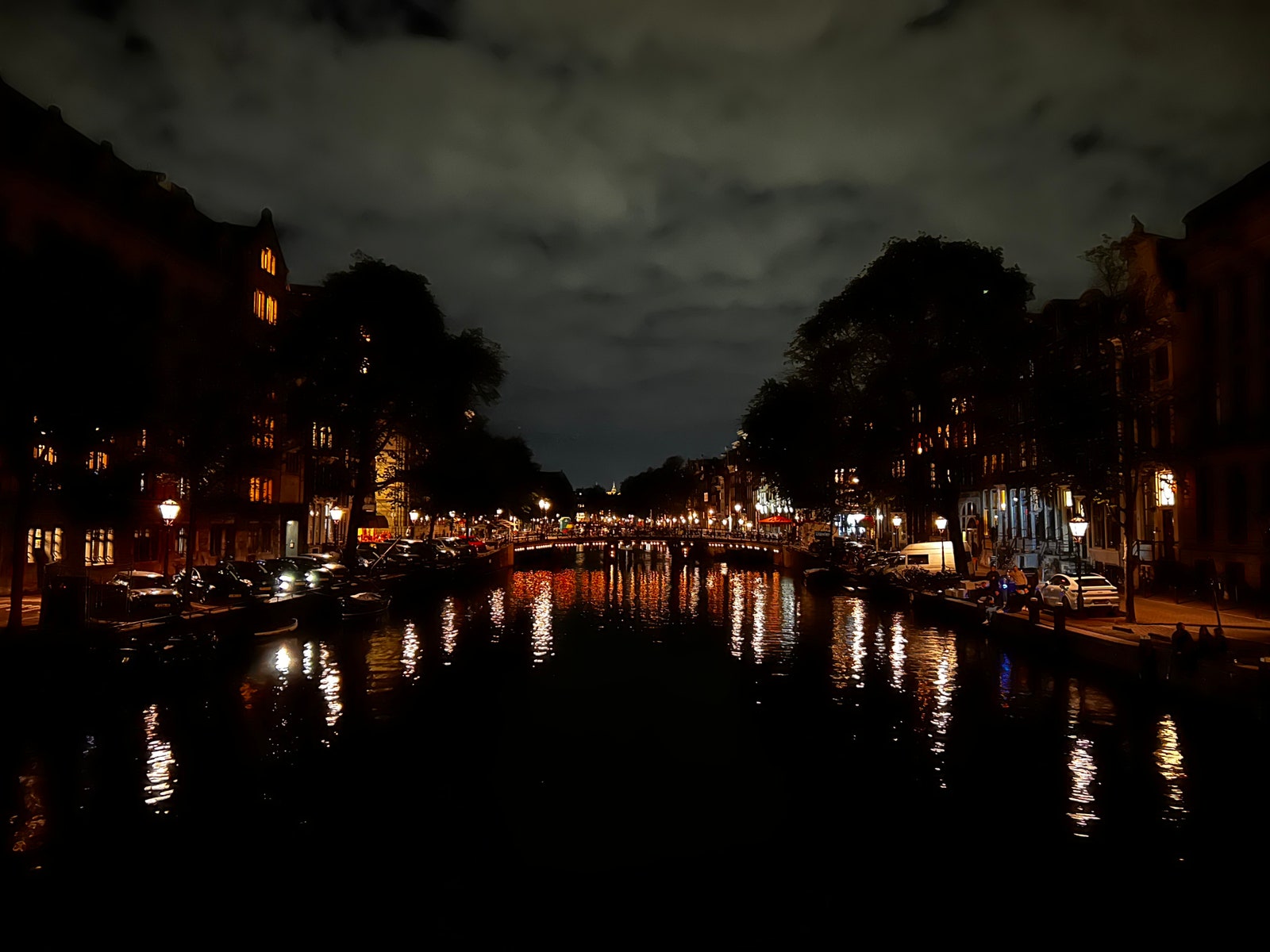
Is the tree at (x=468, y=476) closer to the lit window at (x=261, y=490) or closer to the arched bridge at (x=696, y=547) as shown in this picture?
the lit window at (x=261, y=490)

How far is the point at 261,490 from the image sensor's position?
67.1 m

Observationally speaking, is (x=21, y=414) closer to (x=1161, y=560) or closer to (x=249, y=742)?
(x=249, y=742)

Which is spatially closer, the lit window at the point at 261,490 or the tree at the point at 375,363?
the tree at the point at 375,363

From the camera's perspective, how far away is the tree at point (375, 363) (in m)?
57.5

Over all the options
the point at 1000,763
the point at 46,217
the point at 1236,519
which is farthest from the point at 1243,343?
the point at 46,217

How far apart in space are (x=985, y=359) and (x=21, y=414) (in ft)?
147

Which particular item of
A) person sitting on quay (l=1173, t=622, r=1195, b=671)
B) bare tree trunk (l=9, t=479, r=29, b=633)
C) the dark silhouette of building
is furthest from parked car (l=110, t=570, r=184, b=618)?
person sitting on quay (l=1173, t=622, r=1195, b=671)

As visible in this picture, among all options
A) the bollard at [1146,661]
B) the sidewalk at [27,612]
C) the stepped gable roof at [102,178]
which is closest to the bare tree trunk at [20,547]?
the sidewalk at [27,612]

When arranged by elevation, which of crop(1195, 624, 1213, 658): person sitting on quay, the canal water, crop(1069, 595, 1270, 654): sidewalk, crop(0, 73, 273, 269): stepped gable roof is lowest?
the canal water

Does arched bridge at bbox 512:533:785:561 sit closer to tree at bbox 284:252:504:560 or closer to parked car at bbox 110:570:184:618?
tree at bbox 284:252:504:560

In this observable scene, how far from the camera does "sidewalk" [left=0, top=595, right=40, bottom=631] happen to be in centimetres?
2877

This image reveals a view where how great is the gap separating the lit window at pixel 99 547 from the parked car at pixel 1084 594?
43196 mm

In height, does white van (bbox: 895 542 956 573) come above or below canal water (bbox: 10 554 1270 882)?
above

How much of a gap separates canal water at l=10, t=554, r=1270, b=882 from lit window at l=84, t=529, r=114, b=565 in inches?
723
